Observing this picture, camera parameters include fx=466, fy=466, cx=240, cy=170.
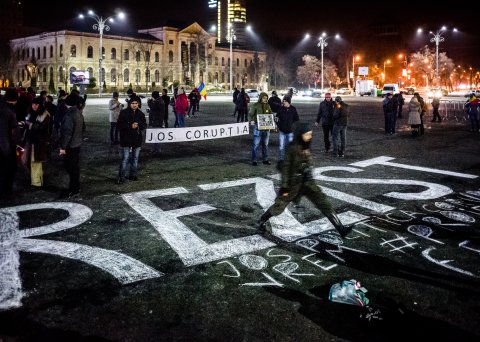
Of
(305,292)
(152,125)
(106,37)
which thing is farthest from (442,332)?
(106,37)

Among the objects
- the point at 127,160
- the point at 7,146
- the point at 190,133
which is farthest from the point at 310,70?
the point at 7,146

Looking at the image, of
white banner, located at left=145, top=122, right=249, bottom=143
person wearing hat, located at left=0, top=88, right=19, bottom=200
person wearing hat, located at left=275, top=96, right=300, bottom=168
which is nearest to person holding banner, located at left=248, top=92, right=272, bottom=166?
person wearing hat, located at left=275, top=96, right=300, bottom=168

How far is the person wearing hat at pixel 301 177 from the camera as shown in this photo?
20.9 ft

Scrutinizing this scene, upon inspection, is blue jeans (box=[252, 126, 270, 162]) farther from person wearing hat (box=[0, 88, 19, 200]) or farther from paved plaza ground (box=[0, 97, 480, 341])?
person wearing hat (box=[0, 88, 19, 200])

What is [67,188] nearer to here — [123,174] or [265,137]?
[123,174]

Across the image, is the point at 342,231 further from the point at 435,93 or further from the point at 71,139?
the point at 435,93

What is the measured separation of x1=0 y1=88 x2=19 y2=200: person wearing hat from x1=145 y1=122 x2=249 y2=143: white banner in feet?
13.6

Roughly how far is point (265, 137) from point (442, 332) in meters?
8.41

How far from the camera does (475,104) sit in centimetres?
2077

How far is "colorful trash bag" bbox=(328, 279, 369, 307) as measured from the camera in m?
4.41

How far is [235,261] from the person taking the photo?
220 inches

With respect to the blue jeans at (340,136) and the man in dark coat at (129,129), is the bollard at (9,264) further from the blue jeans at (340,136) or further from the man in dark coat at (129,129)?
the blue jeans at (340,136)

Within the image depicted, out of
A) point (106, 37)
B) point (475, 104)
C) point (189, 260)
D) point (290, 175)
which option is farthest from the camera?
point (106, 37)

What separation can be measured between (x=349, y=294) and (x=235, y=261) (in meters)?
1.59
